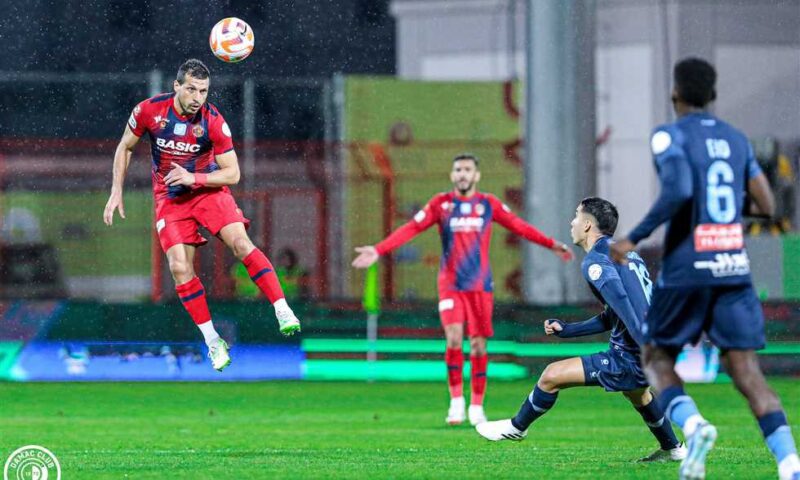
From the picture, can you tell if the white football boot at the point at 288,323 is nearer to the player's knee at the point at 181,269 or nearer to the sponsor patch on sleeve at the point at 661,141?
the player's knee at the point at 181,269

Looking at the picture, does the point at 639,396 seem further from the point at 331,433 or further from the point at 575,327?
the point at 331,433

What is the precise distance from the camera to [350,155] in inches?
784

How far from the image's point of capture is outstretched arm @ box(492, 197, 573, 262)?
12.1 m

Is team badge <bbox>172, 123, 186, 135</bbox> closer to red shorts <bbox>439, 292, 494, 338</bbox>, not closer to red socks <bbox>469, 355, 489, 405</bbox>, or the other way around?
red shorts <bbox>439, 292, 494, 338</bbox>

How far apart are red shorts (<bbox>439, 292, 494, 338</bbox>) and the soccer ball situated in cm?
348

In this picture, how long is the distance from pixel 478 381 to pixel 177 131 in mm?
3996

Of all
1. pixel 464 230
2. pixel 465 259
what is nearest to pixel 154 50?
pixel 464 230

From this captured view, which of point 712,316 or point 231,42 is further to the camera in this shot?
point 231,42

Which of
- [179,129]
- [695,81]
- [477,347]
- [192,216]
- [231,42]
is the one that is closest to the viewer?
[695,81]

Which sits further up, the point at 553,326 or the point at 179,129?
the point at 179,129

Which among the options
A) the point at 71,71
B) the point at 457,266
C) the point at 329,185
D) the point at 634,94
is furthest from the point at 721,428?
the point at 71,71

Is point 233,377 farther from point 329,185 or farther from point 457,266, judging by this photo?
point 457,266

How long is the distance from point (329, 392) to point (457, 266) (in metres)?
3.32

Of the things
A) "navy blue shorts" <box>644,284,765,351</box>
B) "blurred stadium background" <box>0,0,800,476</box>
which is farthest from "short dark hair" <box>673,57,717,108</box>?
"blurred stadium background" <box>0,0,800,476</box>
